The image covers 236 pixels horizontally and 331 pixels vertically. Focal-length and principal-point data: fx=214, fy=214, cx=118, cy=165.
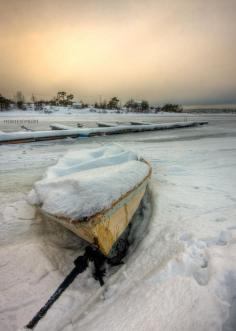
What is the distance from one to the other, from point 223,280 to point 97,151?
4078 mm

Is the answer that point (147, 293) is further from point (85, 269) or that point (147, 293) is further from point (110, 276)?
point (85, 269)

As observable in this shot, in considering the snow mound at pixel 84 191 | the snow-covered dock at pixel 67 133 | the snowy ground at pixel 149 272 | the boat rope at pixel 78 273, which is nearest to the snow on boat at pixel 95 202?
the snow mound at pixel 84 191

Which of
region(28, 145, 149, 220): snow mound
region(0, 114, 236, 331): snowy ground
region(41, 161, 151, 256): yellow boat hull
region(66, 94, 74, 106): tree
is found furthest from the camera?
region(66, 94, 74, 106): tree

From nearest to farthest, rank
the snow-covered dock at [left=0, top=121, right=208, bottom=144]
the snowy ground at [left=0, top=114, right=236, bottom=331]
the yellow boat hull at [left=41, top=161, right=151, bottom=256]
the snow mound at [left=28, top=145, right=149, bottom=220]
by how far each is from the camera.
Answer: the snowy ground at [left=0, top=114, right=236, bottom=331]
the yellow boat hull at [left=41, top=161, right=151, bottom=256]
the snow mound at [left=28, top=145, right=149, bottom=220]
the snow-covered dock at [left=0, top=121, right=208, bottom=144]

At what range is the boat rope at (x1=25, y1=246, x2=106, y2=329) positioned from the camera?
2026 mm

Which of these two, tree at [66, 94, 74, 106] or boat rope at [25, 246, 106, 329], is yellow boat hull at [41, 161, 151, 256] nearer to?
boat rope at [25, 246, 106, 329]

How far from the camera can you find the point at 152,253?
2555mm

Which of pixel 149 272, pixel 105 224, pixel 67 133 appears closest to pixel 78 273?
pixel 105 224

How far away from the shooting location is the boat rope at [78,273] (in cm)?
203

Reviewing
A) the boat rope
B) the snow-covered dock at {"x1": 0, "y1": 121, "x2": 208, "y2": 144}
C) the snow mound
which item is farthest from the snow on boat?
the snow-covered dock at {"x1": 0, "y1": 121, "x2": 208, "y2": 144}

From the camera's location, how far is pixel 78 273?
7.64 feet

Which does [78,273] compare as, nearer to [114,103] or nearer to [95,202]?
[95,202]

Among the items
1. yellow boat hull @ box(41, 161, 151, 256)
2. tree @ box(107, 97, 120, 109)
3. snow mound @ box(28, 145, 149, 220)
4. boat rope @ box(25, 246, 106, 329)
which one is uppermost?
tree @ box(107, 97, 120, 109)

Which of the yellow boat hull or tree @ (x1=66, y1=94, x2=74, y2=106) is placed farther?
tree @ (x1=66, y1=94, x2=74, y2=106)
